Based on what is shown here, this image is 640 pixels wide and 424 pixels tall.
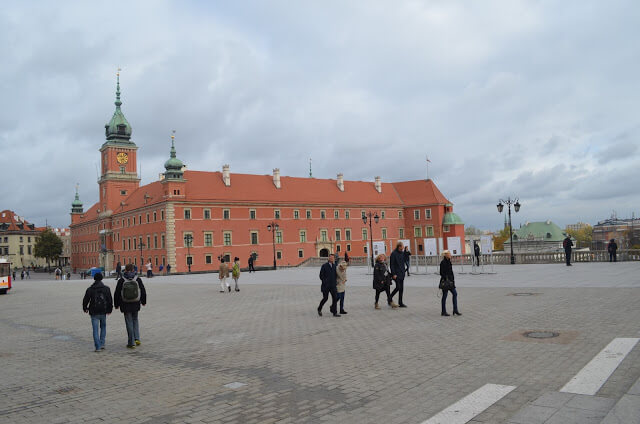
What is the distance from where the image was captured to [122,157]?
258 ft

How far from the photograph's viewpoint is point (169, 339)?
10789 mm

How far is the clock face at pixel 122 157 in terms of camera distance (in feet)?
258

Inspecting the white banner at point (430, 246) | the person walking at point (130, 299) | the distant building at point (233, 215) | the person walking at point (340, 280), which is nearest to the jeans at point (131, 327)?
the person walking at point (130, 299)

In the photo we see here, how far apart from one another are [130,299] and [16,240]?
430 ft

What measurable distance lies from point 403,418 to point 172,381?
370 cm

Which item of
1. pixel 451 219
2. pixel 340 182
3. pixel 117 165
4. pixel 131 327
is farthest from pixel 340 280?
pixel 117 165

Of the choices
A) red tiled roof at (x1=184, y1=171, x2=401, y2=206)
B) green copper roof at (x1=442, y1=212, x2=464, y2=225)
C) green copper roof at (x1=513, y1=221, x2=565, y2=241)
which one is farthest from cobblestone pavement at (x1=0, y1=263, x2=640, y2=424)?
green copper roof at (x1=513, y1=221, x2=565, y2=241)

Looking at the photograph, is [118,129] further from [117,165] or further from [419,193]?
[419,193]

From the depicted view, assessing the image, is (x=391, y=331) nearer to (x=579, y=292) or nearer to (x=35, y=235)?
(x=579, y=292)

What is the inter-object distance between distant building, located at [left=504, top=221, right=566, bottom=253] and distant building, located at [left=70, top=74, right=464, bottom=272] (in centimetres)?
3537

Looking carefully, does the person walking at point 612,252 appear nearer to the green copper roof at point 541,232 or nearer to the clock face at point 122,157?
the clock face at point 122,157

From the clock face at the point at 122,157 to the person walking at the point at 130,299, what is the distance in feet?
244

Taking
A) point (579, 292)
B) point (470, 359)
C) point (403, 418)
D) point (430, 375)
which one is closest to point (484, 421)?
point (403, 418)

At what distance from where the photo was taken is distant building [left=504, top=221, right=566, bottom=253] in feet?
355
